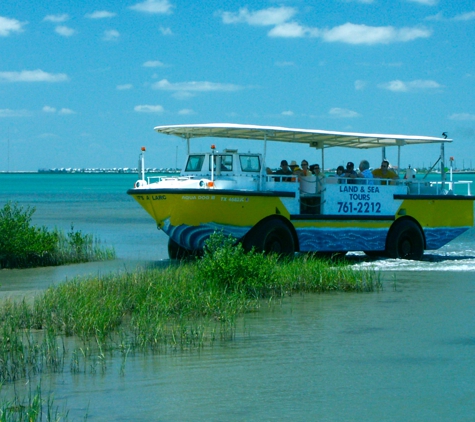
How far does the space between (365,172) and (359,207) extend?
3.85 ft

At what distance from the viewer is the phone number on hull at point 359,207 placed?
60.2ft

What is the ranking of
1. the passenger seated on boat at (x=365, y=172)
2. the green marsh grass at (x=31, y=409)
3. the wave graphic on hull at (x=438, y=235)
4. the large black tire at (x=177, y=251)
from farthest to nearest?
the wave graphic on hull at (x=438, y=235) < the passenger seated on boat at (x=365, y=172) < the large black tire at (x=177, y=251) < the green marsh grass at (x=31, y=409)

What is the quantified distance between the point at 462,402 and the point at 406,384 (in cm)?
66

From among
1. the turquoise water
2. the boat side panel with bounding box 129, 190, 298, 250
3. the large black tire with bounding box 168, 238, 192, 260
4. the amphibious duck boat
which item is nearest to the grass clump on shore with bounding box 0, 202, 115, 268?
the large black tire with bounding box 168, 238, 192, 260

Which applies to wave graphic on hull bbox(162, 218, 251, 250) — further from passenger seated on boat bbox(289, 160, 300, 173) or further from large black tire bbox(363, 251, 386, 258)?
large black tire bbox(363, 251, 386, 258)

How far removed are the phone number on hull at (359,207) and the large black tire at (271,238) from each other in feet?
5.13

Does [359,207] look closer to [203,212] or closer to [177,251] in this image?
[177,251]

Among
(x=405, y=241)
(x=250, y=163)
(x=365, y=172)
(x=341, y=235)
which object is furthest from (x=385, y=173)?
(x=250, y=163)

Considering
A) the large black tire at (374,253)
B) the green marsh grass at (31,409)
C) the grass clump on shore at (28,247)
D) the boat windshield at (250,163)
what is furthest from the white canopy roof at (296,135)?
the green marsh grass at (31,409)

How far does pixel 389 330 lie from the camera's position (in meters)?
11.1

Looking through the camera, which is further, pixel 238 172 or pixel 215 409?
pixel 238 172

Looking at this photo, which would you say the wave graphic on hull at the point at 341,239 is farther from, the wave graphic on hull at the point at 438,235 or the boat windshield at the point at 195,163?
the boat windshield at the point at 195,163

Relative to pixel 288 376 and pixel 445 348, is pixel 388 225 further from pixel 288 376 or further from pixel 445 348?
pixel 288 376

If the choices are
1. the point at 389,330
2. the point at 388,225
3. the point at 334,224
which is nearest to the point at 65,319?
the point at 389,330
